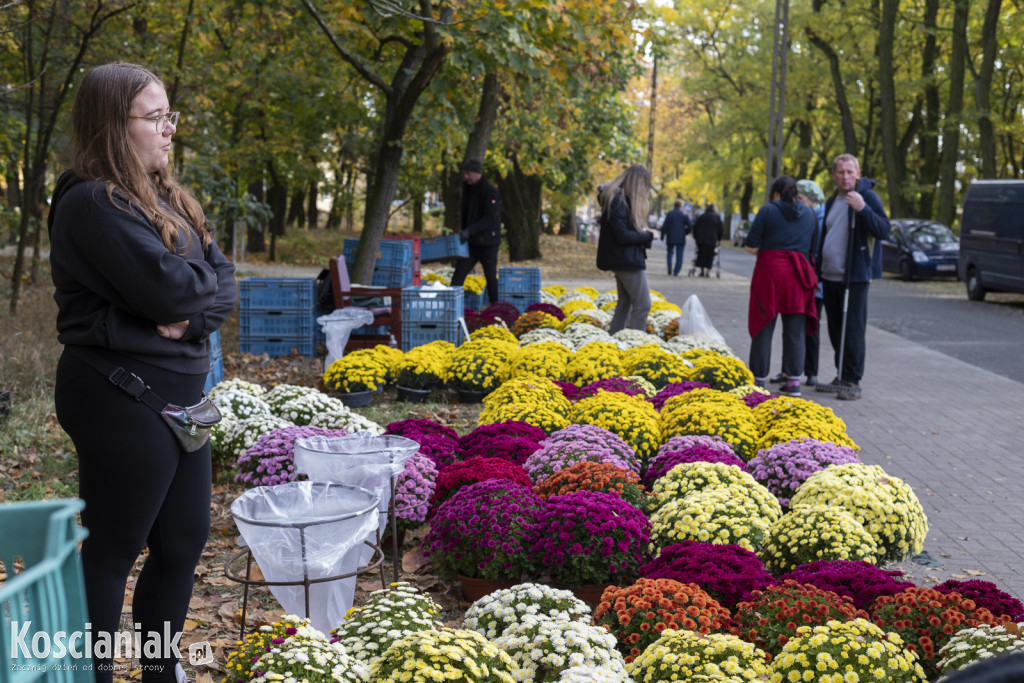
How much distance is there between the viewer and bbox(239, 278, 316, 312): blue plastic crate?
408 inches

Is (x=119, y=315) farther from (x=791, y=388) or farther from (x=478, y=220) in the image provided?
(x=478, y=220)

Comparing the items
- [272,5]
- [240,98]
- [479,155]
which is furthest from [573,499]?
Result: [240,98]

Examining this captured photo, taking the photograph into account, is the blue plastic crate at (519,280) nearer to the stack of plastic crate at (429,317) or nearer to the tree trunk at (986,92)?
the stack of plastic crate at (429,317)

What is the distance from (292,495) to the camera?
3516 millimetres

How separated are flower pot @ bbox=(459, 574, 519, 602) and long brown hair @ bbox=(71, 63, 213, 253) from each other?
210 cm

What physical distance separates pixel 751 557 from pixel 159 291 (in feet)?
8.59

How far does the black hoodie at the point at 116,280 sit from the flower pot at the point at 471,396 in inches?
217

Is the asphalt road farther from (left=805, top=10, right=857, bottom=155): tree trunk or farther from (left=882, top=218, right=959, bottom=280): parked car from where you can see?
(left=805, top=10, right=857, bottom=155): tree trunk

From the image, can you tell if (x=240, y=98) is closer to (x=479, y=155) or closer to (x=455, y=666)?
(x=479, y=155)

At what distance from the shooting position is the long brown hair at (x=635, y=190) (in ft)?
31.8

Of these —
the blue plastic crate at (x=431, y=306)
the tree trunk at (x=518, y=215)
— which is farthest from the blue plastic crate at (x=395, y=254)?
the tree trunk at (x=518, y=215)

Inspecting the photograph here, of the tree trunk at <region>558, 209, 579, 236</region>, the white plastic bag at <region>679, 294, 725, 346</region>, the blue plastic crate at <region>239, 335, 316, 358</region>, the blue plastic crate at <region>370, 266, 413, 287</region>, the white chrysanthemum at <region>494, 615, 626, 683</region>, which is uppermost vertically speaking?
the tree trunk at <region>558, 209, 579, 236</region>

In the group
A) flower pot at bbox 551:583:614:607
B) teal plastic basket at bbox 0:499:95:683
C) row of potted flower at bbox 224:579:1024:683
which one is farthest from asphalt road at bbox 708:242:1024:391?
teal plastic basket at bbox 0:499:95:683

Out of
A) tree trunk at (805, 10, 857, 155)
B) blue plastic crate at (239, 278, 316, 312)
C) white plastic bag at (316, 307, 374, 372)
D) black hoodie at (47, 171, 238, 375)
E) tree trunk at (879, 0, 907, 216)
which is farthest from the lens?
tree trunk at (805, 10, 857, 155)
